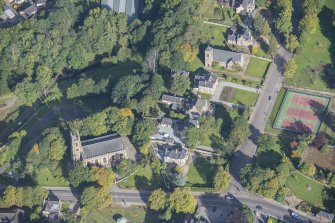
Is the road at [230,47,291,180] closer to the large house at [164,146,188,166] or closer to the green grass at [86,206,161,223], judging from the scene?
the large house at [164,146,188,166]

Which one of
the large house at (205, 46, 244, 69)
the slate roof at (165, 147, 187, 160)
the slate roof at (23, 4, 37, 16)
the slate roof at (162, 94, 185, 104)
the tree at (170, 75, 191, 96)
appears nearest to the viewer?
the slate roof at (165, 147, 187, 160)

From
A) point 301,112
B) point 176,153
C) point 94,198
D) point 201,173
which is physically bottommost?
point 94,198

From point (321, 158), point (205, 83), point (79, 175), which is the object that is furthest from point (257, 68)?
point (79, 175)

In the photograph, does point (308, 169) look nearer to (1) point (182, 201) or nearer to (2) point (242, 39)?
(1) point (182, 201)

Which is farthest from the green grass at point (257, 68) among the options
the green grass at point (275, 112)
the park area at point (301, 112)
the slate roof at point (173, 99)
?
the slate roof at point (173, 99)

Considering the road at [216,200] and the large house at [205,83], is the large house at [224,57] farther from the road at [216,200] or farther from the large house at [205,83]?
the road at [216,200]

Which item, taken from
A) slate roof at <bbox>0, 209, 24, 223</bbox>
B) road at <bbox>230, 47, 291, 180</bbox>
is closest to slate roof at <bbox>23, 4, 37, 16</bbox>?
slate roof at <bbox>0, 209, 24, 223</bbox>

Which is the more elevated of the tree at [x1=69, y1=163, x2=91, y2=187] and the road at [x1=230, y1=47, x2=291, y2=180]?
the road at [x1=230, y1=47, x2=291, y2=180]
